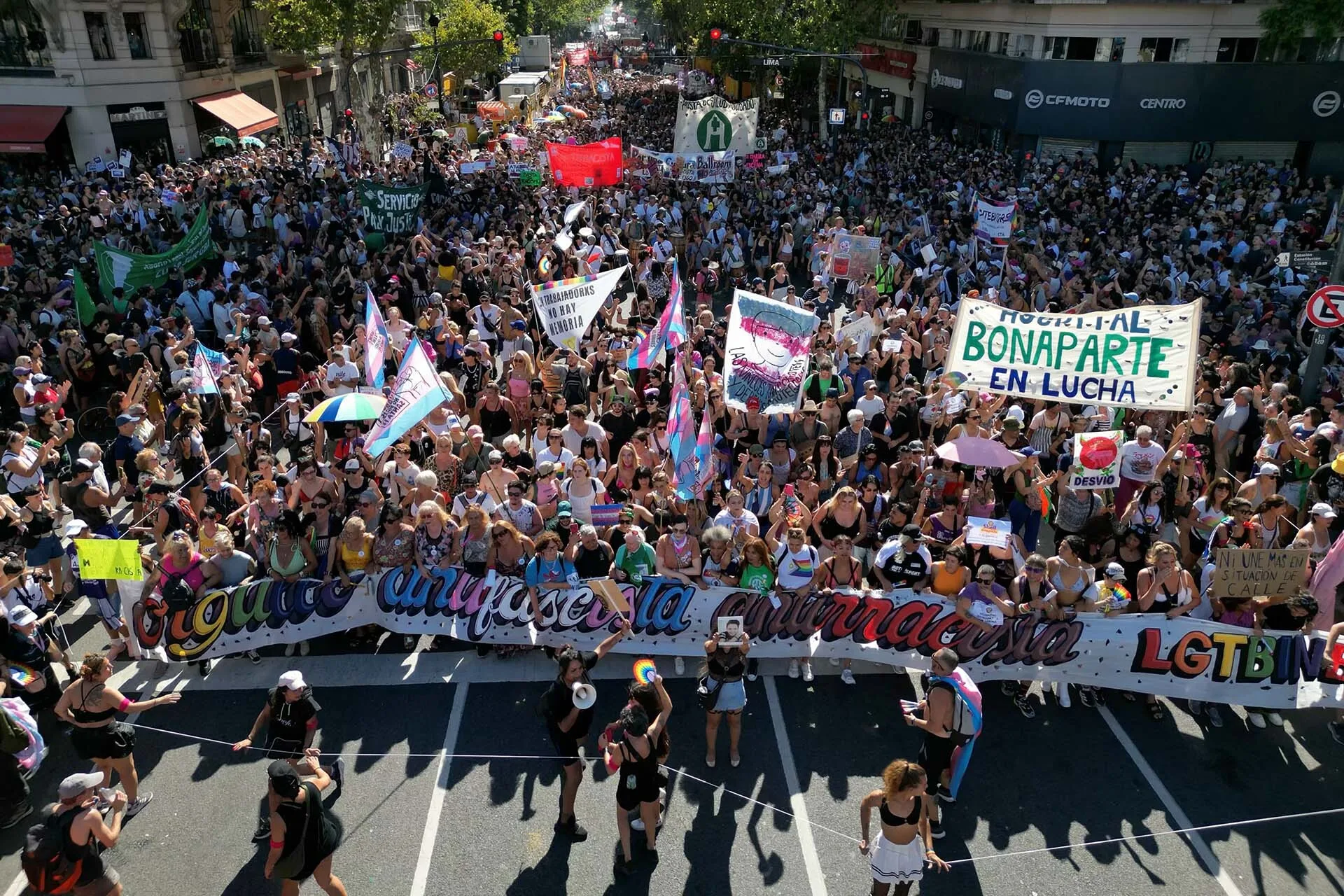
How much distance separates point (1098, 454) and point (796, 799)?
14.4 ft

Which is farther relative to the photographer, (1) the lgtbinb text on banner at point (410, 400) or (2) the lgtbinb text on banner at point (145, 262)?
(2) the lgtbinb text on banner at point (145, 262)

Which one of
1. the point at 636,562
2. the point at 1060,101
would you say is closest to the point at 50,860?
the point at 636,562

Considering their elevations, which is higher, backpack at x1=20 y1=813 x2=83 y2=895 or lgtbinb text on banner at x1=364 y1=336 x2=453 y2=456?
lgtbinb text on banner at x1=364 y1=336 x2=453 y2=456

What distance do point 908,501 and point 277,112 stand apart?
4755cm

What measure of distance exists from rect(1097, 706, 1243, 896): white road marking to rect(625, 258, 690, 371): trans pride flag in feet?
20.9

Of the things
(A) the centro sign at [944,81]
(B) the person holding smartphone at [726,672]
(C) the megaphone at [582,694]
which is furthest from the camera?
(A) the centro sign at [944,81]

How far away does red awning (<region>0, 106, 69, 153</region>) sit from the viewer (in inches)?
1266

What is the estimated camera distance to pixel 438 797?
670 cm

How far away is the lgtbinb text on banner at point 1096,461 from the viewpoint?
8.48 meters

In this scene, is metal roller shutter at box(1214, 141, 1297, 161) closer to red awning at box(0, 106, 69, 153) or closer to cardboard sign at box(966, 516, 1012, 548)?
cardboard sign at box(966, 516, 1012, 548)

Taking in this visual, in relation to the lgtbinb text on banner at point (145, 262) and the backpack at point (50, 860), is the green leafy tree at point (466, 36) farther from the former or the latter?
the backpack at point (50, 860)

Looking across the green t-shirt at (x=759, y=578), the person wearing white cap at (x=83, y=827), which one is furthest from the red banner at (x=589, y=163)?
the person wearing white cap at (x=83, y=827)

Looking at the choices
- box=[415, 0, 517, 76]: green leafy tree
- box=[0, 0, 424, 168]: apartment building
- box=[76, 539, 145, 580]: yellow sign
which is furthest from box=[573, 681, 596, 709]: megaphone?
box=[415, 0, 517, 76]: green leafy tree

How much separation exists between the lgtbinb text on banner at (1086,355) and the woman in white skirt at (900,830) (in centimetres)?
504
